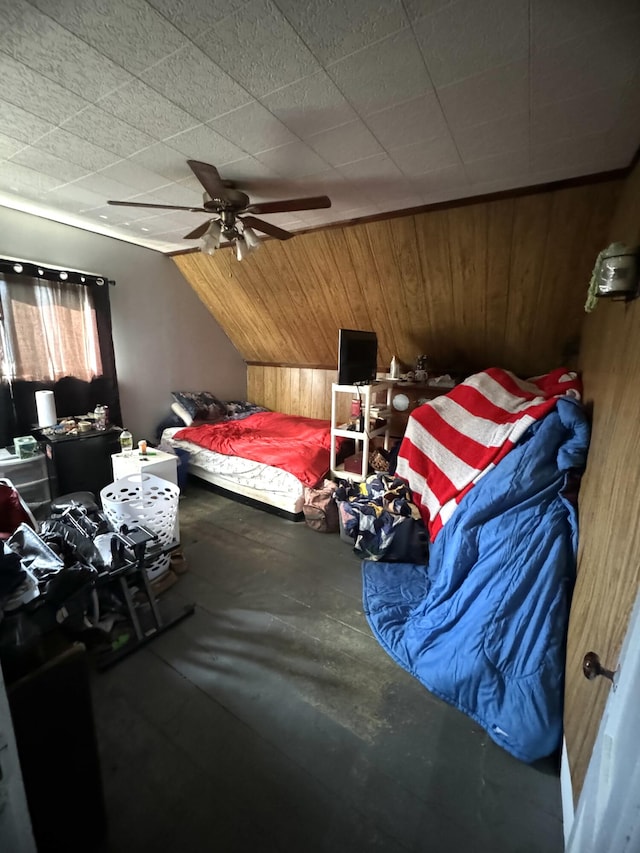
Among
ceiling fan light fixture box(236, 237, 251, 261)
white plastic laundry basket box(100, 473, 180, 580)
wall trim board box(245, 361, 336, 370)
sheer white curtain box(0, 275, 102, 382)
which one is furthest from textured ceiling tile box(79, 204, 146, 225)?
wall trim board box(245, 361, 336, 370)

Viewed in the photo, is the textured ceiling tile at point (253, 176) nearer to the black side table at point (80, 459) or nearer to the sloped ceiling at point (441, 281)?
the sloped ceiling at point (441, 281)

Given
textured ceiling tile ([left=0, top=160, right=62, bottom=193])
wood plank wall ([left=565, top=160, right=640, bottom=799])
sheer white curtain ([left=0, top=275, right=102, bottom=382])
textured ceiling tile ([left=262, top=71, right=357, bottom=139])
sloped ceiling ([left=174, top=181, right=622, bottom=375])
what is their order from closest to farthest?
1. wood plank wall ([left=565, top=160, right=640, bottom=799])
2. textured ceiling tile ([left=262, top=71, right=357, bottom=139])
3. textured ceiling tile ([left=0, top=160, right=62, bottom=193])
4. sloped ceiling ([left=174, top=181, right=622, bottom=375])
5. sheer white curtain ([left=0, top=275, right=102, bottom=382])

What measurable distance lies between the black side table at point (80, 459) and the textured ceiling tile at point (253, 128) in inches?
101

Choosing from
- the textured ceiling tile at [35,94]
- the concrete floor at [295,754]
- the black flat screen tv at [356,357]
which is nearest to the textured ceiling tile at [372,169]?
the black flat screen tv at [356,357]

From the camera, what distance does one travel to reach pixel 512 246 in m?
2.63

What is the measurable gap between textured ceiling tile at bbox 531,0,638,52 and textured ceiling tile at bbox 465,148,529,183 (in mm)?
770

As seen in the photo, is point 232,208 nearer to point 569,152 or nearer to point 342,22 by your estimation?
point 342,22

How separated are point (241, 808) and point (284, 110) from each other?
272cm

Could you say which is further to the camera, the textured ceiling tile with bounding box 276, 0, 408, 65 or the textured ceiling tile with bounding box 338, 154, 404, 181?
the textured ceiling tile with bounding box 338, 154, 404, 181

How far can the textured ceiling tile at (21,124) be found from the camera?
1678 millimetres

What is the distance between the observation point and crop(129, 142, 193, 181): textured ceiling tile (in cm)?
199

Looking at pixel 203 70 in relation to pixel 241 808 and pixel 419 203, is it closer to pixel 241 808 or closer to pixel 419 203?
pixel 419 203

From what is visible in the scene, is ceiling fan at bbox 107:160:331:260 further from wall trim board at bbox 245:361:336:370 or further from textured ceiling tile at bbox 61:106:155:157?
wall trim board at bbox 245:361:336:370

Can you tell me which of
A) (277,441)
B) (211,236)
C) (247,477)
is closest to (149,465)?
(247,477)
